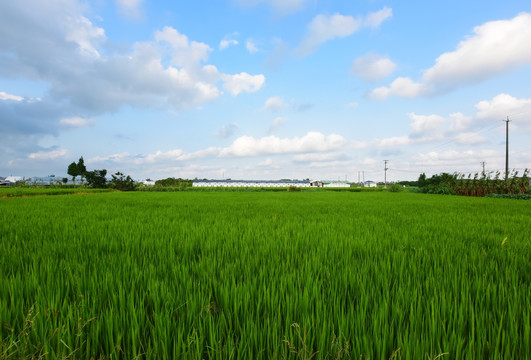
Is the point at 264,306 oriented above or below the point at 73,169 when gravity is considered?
below

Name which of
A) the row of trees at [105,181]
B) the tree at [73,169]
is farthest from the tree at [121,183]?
the tree at [73,169]

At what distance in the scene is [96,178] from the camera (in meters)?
35.9

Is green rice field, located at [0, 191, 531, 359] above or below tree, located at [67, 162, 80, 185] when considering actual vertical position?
below

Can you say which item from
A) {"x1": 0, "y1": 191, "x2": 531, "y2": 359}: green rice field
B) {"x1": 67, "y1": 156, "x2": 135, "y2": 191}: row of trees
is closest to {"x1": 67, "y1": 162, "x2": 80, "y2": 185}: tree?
{"x1": 67, "y1": 156, "x2": 135, "y2": 191}: row of trees

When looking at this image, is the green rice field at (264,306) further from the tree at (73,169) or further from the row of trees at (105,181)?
the tree at (73,169)

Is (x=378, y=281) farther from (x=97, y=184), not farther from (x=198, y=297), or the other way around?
(x=97, y=184)

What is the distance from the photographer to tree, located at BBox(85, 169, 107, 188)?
35.7 metres

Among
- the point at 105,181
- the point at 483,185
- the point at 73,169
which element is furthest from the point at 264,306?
the point at 73,169

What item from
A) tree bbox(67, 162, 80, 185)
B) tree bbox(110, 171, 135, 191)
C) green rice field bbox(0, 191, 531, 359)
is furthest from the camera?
tree bbox(67, 162, 80, 185)

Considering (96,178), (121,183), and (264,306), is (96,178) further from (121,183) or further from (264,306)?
(264,306)

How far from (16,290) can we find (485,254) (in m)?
3.73

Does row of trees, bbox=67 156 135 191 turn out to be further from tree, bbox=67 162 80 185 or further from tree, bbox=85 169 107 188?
tree, bbox=67 162 80 185

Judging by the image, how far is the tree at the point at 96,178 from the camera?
3569 cm

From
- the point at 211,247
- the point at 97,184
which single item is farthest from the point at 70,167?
the point at 211,247
